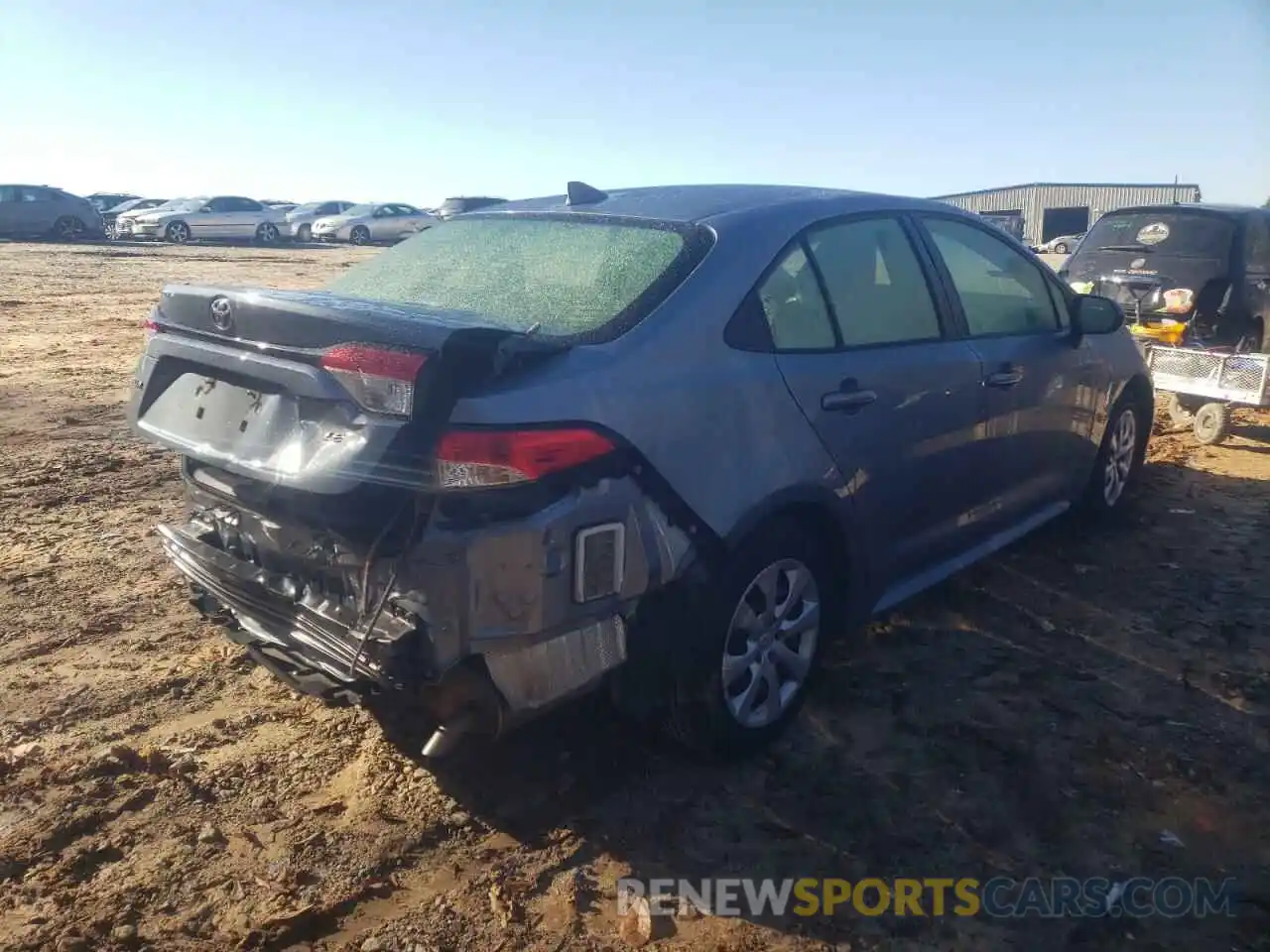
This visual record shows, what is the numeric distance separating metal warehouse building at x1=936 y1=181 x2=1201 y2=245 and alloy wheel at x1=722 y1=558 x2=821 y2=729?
44419 mm

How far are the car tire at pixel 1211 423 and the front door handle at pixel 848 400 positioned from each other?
17.3 ft

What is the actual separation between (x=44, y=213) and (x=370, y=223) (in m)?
10.3

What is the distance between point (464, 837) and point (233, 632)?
3.35 feet

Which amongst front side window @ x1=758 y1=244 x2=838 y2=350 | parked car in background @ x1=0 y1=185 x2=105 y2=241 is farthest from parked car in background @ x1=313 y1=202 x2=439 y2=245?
front side window @ x1=758 y1=244 x2=838 y2=350

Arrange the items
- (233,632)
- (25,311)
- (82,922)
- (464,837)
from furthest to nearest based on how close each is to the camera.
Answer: (25,311) < (233,632) < (464,837) < (82,922)

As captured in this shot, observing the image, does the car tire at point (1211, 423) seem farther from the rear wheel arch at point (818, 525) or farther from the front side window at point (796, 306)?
the front side window at point (796, 306)

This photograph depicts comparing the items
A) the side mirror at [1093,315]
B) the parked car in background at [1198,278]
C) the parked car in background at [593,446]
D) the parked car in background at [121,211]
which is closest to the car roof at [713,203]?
the parked car in background at [593,446]

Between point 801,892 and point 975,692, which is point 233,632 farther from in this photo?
point 975,692

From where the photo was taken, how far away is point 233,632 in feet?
10.7

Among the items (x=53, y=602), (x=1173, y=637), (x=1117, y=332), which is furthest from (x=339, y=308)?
(x=1117, y=332)

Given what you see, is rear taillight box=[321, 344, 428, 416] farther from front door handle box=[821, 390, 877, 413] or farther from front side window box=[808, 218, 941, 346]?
front side window box=[808, 218, 941, 346]

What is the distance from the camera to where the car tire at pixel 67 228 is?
95.8 ft

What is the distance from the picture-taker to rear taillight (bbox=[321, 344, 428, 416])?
2.44m

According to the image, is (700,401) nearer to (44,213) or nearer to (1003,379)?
(1003,379)
